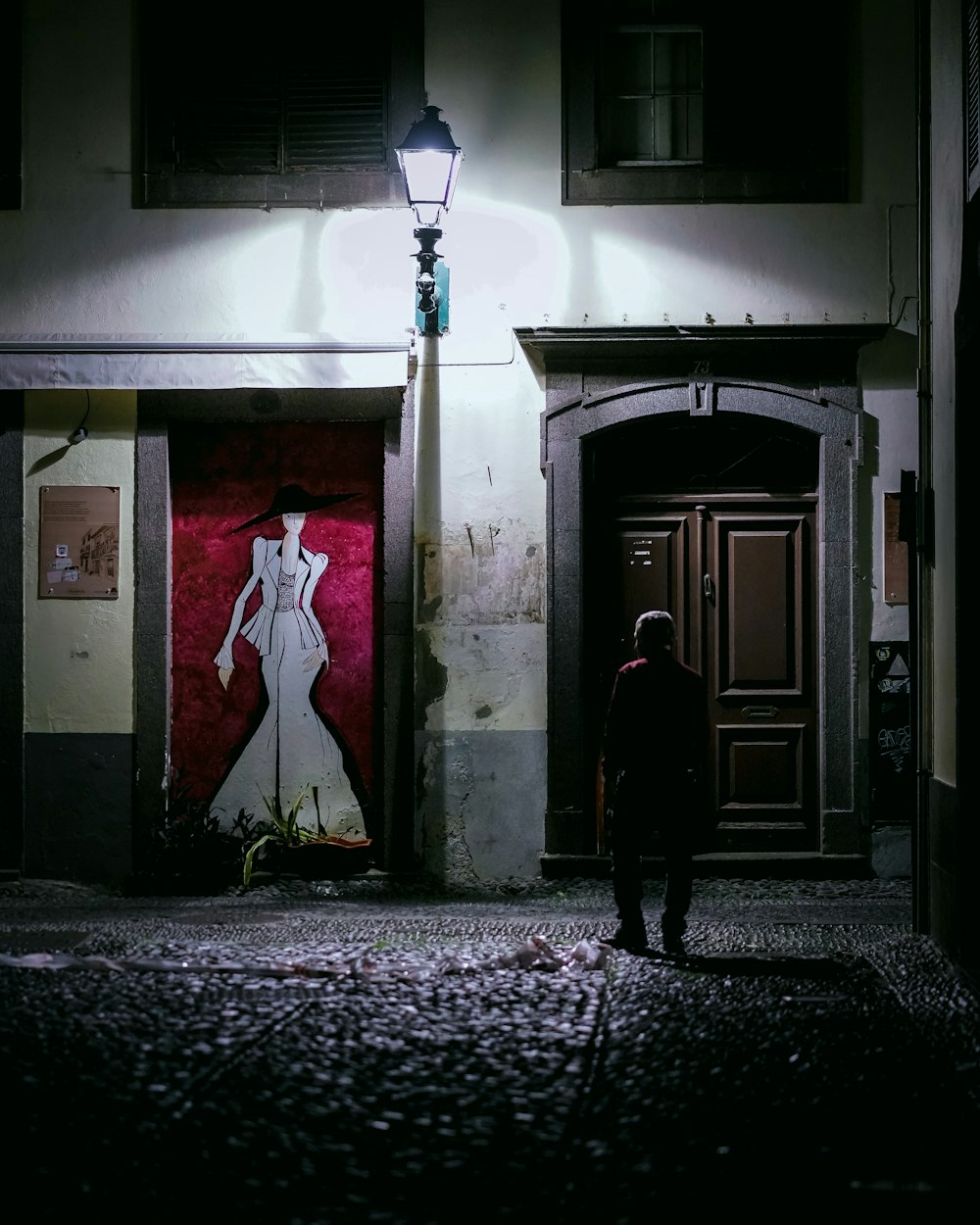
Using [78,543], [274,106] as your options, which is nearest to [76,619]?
[78,543]

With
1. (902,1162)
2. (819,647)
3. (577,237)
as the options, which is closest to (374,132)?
(577,237)

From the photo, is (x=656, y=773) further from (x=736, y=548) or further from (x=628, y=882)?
(x=736, y=548)

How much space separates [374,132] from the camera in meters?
9.09

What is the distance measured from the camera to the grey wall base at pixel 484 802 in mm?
8875

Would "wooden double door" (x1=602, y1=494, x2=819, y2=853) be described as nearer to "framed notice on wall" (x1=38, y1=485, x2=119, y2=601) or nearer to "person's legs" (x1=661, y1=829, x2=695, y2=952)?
"person's legs" (x1=661, y1=829, x2=695, y2=952)

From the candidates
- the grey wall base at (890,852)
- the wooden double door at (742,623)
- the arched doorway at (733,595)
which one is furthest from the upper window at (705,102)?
the grey wall base at (890,852)

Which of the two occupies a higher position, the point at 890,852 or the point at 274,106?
the point at 274,106

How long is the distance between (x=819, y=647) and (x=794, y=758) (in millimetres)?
797

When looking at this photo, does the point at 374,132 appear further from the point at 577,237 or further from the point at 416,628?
the point at 416,628

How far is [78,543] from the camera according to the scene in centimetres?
902

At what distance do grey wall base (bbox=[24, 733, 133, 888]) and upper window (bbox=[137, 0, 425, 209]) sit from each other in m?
3.76

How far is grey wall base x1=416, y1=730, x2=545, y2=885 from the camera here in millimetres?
8875

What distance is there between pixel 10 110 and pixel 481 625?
4.80 metres

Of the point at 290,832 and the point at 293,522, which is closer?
the point at 290,832
